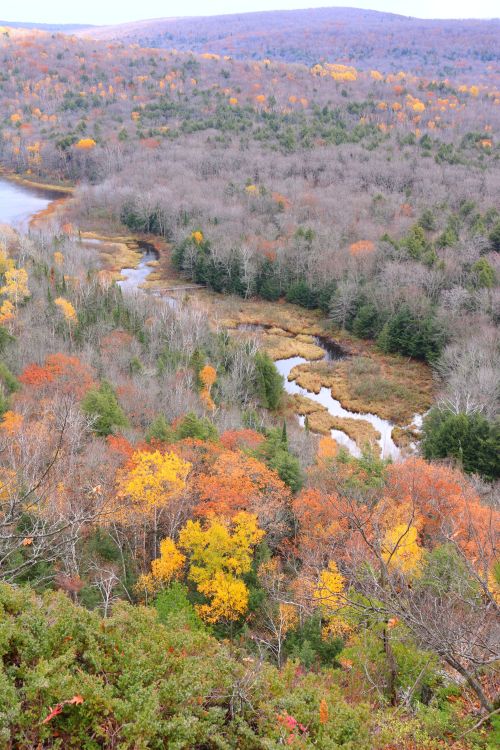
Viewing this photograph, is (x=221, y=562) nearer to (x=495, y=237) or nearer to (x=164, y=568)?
(x=164, y=568)

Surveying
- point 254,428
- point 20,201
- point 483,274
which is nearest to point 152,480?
point 254,428

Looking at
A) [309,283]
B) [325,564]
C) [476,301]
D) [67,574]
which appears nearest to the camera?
[67,574]

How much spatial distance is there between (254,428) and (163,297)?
33448 millimetres

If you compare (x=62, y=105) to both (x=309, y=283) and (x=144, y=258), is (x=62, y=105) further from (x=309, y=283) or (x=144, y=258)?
(x=309, y=283)

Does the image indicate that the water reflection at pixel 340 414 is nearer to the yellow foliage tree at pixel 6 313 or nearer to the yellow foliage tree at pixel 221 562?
the yellow foliage tree at pixel 221 562

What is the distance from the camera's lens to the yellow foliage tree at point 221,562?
2003 centimetres

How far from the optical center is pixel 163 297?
6794 cm

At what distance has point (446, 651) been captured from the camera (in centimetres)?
925

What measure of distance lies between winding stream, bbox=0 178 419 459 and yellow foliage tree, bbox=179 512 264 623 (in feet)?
60.1

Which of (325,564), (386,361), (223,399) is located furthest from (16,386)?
(386,361)

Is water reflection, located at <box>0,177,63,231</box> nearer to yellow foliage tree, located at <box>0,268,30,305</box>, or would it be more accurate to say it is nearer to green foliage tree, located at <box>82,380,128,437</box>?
yellow foliage tree, located at <box>0,268,30,305</box>

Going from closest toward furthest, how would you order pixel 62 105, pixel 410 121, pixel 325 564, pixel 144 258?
pixel 325 564 → pixel 144 258 → pixel 410 121 → pixel 62 105

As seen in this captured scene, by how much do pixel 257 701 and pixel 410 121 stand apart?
13563cm

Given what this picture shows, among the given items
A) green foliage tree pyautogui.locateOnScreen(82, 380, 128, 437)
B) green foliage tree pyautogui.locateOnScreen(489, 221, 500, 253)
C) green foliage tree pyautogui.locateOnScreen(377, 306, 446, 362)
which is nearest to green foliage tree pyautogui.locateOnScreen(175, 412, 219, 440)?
green foliage tree pyautogui.locateOnScreen(82, 380, 128, 437)
